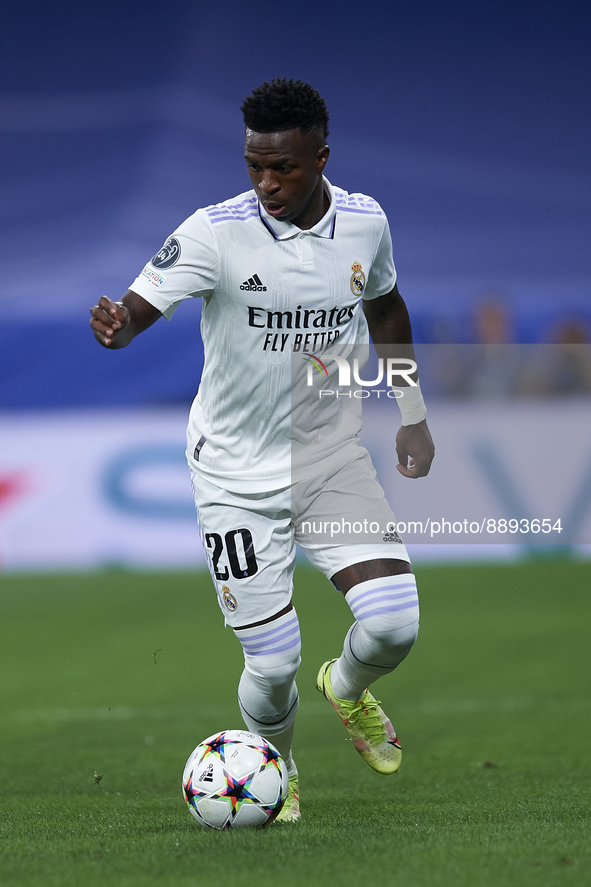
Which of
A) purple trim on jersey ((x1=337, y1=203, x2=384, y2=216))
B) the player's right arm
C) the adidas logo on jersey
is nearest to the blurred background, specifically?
purple trim on jersey ((x1=337, y1=203, x2=384, y2=216))

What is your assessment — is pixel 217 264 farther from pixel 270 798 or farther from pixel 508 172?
pixel 508 172

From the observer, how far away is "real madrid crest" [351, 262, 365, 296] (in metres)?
3.97

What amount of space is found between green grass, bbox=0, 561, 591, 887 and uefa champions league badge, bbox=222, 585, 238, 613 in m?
0.74

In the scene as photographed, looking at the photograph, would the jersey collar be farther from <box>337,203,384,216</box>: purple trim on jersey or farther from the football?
the football

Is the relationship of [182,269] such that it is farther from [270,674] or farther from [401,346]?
[270,674]

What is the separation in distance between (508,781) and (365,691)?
0.96 meters

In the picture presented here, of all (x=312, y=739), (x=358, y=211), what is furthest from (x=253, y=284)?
(x=312, y=739)

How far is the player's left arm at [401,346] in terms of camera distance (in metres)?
4.34

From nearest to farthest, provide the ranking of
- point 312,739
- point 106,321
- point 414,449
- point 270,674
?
point 106,321
point 270,674
point 414,449
point 312,739

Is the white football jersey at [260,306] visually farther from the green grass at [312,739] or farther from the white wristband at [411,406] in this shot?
the green grass at [312,739]

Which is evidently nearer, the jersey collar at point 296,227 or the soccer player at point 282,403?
the soccer player at point 282,403

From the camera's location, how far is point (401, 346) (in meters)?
4.39

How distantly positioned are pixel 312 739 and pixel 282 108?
3690 millimetres

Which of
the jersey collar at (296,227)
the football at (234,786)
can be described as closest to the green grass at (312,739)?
the football at (234,786)
